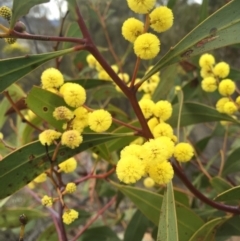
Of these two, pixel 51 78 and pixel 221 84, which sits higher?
pixel 51 78

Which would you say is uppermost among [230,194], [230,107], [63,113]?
[63,113]

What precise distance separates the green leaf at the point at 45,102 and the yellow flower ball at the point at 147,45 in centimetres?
16

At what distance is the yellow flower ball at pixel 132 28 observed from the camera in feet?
1.84

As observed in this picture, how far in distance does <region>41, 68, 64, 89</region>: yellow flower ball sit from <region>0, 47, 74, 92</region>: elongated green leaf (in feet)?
0.06

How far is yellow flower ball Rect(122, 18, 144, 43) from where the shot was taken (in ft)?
1.84

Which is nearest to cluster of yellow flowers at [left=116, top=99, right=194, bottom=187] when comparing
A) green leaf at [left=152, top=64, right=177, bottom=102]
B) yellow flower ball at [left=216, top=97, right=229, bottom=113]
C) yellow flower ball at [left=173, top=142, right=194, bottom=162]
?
yellow flower ball at [left=173, top=142, right=194, bottom=162]

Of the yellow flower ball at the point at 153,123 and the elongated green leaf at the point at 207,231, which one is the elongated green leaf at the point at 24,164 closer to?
the yellow flower ball at the point at 153,123

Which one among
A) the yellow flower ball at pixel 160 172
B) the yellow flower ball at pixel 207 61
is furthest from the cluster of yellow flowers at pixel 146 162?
the yellow flower ball at pixel 207 61

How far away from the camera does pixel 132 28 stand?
1.85ft

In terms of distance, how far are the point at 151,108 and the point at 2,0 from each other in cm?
171

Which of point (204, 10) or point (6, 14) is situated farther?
point (204, 10)

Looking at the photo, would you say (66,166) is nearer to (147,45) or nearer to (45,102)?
(45,102)

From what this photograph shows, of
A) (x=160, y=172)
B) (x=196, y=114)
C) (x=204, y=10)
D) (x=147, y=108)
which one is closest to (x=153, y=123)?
(x=147, y=108)

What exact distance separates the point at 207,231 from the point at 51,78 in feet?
1.23
